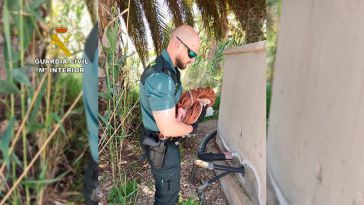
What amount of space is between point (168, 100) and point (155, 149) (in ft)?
1.51

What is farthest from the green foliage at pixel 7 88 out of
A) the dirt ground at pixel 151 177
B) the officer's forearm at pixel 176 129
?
the dirt ground at pixel 151 177

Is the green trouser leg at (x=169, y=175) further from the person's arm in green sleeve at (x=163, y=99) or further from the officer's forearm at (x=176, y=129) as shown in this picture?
the person's arm in green sleeve at (x=163, y=99)

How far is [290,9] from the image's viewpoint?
1.86m

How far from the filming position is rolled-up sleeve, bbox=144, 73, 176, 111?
204 cm

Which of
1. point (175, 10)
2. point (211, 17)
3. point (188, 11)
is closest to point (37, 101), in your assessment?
point (211, 17)

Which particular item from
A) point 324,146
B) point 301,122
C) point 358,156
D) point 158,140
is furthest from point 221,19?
point 358,156

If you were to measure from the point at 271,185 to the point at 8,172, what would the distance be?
56.4 inches

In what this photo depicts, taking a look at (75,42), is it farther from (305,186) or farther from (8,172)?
(305,186)

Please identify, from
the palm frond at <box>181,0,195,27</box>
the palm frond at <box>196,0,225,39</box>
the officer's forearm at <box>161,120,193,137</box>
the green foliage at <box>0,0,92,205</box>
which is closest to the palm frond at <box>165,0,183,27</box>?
the palm frond at <box>181,0,195,27</box>

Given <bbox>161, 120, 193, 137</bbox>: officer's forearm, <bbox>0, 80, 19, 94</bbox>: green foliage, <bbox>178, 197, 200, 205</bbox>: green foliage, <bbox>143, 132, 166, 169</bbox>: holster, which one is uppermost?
<bbox>0, 80, 19, 94</bbox>: green foliage

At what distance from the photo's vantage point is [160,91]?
2053 millimetres

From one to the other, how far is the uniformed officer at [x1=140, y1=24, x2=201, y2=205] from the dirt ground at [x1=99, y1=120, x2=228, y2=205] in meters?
0.96

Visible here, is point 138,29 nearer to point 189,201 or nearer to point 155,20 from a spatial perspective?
point 155,20

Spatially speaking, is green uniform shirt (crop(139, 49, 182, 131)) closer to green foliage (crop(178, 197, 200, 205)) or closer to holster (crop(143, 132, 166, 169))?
holster (crop(143, 132, 166, 169))
